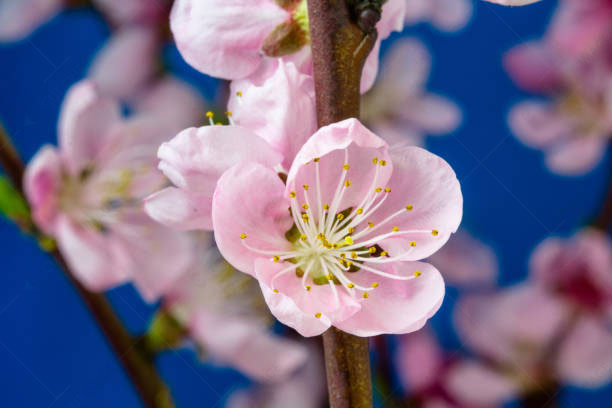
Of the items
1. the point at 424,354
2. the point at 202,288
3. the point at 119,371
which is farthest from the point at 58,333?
the point at 424,354

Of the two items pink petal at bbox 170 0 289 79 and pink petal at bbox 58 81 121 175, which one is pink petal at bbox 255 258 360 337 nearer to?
pink petal at bbox 170 0 289 79

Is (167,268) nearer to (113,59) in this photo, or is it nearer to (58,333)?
(58,333)

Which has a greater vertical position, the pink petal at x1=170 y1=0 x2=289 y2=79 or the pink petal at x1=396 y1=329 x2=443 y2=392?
the pink petal at x1=170 y1=0 x2=289 y2=79

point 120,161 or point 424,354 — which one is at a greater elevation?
point 120,161

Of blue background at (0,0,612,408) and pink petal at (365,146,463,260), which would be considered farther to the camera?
blue background at (0,0,612,408)

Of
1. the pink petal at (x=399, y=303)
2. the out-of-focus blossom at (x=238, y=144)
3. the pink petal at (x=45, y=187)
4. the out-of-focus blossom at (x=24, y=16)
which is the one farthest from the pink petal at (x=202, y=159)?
the out-of-focus blossom at (x=24, y=16)

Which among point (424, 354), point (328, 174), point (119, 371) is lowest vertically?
point (424, 354)

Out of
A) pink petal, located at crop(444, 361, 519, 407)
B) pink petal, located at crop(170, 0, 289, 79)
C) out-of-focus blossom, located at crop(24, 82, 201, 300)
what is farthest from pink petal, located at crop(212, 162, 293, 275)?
pink petal, located at crop(444, 361, 519, 407)
